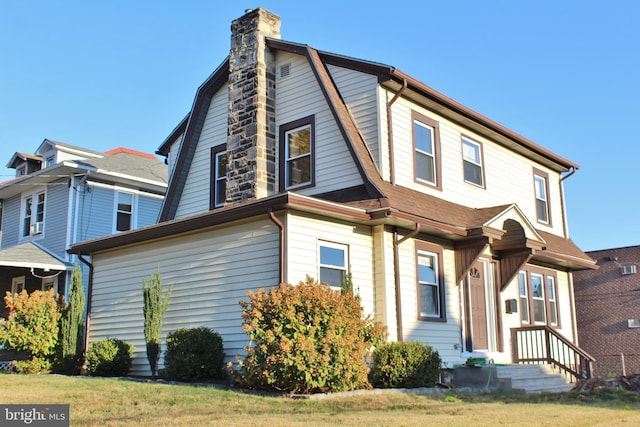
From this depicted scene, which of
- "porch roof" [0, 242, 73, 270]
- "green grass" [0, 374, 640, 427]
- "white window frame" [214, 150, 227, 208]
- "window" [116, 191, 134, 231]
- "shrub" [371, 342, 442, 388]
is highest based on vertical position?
"window" [116, 191, 134, 231]

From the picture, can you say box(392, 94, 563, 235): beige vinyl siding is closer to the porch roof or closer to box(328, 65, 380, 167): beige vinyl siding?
box(328, 65, 380, 167): beige vinyl siding

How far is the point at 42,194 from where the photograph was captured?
25531mm

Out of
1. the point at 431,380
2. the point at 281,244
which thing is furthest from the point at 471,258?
the point at 281,244

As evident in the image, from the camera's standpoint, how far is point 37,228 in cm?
2506

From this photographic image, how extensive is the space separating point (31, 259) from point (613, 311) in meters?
19.8

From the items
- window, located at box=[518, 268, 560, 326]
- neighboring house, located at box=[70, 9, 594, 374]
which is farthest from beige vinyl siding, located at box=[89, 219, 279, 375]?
window, located at box=[518, 268, 560, 326]

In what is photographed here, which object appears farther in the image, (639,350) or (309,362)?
(639,350)

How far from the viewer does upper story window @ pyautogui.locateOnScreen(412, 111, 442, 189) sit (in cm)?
1515

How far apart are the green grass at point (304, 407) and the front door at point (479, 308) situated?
3521 mm

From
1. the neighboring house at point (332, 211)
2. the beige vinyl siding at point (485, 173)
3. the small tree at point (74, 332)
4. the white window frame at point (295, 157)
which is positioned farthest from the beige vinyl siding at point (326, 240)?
the small tree at point (74, 332)

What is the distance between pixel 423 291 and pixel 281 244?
3755 mm

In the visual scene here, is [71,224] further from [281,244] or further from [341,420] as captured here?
[341,420]

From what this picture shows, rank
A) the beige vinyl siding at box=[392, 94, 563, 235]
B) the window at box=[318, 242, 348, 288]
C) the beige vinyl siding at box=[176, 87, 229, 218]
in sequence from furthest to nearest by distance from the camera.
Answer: the beige vinyl siding at box=[176, 87, 229, 218], the beige vinyl siding at box=[392, 94, 563, 235], the window at box=[318, 242, 348, 288]

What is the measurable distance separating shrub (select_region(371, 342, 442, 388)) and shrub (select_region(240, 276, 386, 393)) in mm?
737
